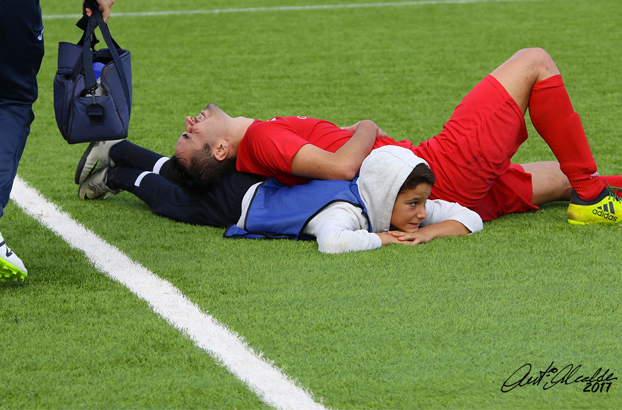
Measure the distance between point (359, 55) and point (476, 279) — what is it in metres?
5.00

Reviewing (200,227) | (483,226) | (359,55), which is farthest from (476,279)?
(359,55)

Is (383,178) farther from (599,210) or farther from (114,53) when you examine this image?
(114,53)

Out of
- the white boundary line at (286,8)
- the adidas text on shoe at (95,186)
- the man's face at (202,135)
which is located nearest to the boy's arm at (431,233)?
the man's face at (202,135)

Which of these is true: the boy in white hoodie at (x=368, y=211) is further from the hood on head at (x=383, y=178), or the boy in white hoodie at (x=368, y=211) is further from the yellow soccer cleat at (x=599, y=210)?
the yellow soccer cleat at (x=599, y=210)

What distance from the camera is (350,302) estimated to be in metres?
2.90

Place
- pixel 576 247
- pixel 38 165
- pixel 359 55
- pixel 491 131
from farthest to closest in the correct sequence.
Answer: pixel 359 55 < pixel 38 165 < pixel 491 131 < pixel 576 247

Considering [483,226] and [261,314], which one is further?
[483,226]

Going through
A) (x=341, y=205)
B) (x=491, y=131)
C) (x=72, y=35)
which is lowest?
(x=72, y=35)

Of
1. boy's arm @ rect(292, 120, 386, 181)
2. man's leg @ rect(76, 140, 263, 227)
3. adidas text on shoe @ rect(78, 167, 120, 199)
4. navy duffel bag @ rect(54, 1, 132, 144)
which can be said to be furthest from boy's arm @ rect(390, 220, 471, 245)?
adidas text on shoe @ rect(78, 167, 120, 199)

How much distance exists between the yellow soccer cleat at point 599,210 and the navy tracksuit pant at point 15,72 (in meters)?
2.37

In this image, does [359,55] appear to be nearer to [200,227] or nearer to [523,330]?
[200,227]

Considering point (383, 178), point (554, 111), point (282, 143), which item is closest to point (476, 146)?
point (554, 111)

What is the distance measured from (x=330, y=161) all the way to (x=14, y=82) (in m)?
1.29

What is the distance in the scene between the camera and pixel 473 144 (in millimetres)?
3721
